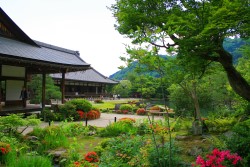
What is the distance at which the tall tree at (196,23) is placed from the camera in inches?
203

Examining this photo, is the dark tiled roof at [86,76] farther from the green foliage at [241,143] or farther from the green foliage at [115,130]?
the green foliage at [241,143]

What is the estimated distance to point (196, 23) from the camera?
19.0 feet

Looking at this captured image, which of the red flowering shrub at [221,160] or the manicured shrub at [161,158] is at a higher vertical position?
the red flowering shrub at [221,160]

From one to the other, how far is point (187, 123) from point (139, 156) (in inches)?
235

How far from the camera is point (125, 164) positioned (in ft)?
15.8

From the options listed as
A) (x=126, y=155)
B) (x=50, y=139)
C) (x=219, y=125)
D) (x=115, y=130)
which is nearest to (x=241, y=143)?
(x=126, y=155)

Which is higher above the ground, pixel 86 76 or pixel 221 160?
pixel 86 76

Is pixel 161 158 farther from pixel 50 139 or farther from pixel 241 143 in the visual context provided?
pixel 50 139

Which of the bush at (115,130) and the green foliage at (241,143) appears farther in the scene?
the bush at (115,130)

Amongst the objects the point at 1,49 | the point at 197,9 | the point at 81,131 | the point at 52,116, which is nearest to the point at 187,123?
the point at 81,131

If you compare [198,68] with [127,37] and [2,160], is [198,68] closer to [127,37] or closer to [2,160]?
[127,37]

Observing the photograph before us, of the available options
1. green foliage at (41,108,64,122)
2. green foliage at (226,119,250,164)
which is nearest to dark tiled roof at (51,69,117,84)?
green foliage at (41,108,64,122)

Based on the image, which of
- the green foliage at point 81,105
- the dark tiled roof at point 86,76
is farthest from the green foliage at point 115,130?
the dark tiled roof at point 86,76

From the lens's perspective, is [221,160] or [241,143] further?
[241,143]
